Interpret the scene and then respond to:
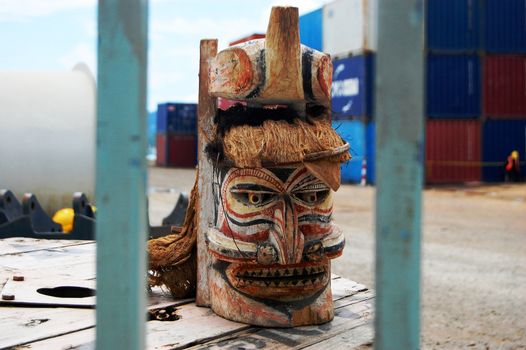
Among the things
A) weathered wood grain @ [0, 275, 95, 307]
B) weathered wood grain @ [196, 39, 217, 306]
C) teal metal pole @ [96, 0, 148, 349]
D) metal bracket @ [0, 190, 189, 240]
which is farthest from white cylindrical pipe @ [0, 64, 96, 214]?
teal metal pole @ [96, 0, 148, 349]

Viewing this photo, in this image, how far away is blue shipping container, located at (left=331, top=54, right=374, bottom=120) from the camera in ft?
52.5

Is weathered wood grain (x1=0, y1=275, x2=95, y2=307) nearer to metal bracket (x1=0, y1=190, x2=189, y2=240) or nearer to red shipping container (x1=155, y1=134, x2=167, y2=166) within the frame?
metal bracket (x1=0, y1=190, x2=189, y2=240)

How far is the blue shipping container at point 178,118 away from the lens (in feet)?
85.1

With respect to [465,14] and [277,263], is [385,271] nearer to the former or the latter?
[277,263]

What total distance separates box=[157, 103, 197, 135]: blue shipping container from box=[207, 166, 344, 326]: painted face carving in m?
23.3

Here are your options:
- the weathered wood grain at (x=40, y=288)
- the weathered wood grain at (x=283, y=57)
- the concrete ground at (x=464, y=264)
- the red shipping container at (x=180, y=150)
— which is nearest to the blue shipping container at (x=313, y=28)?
the concrete ground at (x=464, y=264)

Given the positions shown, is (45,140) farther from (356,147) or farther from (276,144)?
(356,147)

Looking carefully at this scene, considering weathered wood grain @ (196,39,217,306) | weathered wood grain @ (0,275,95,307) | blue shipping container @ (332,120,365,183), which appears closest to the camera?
weathered wood grain @ (196,39,217,306)

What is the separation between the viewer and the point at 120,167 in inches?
40.0

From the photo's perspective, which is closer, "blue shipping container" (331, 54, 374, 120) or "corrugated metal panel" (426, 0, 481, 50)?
"corrugated metal panel" (426, 0, 481, 50)

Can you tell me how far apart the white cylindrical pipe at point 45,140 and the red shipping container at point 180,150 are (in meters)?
18.9

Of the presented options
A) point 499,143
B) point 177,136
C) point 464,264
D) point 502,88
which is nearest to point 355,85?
point 502,88

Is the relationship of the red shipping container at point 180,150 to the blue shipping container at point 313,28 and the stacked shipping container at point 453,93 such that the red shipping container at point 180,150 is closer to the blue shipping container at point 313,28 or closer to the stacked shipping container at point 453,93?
the blue shipping container at point 313,28

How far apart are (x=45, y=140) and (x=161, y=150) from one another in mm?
20025
